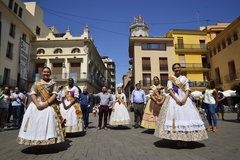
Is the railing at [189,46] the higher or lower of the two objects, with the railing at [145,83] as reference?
higher

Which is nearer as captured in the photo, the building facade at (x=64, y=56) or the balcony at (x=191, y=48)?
the building facade at (x=64, y=56)

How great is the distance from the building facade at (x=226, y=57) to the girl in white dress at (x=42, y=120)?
23.7 metres

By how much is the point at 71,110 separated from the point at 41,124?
2134 mm

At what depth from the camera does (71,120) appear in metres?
5.29

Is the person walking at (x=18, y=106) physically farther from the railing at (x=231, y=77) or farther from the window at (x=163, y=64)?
the railing at (x=231, y=77)

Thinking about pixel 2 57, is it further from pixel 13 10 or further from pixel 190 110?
pixel 190 110

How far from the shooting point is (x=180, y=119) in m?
3.55

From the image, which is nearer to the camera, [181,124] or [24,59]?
[181,124]

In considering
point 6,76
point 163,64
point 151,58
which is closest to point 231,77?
point 163,64

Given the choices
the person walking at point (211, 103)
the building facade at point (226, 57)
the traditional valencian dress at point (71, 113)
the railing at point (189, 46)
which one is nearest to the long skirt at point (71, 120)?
the traditional valencian dress at point (71, 113)

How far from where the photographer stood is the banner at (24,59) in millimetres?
24969

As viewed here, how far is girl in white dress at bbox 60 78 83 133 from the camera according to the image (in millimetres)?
5270

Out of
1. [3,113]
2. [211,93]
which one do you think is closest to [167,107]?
[211,93]

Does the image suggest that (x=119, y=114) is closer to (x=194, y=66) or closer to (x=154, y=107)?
(x=154, y=107)
